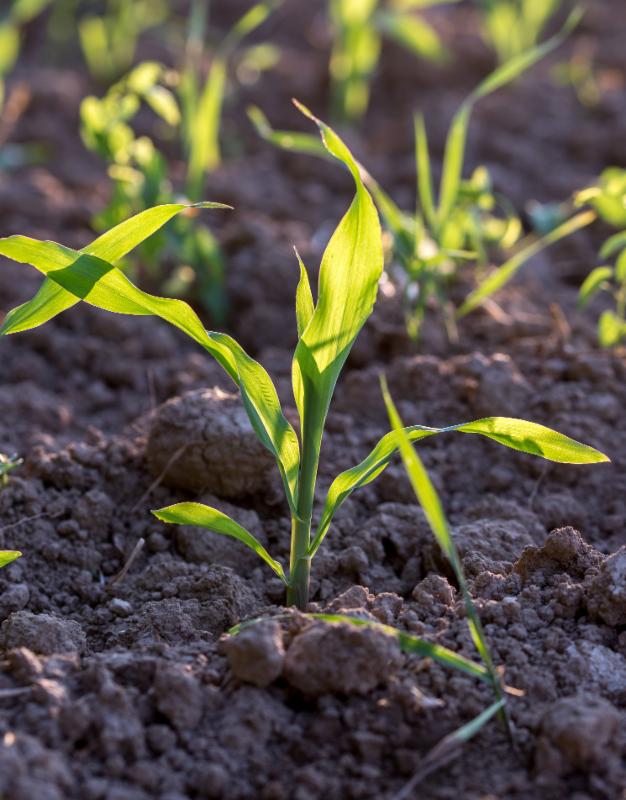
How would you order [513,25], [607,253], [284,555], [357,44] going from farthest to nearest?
[513,25]
[357,44]
[607,253]
[284,555]

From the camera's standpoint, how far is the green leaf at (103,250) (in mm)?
1395

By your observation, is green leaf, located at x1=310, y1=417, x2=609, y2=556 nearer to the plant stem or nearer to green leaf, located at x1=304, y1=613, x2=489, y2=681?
the plant stem

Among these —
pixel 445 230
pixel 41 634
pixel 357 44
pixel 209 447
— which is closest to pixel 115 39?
pixel 357 44

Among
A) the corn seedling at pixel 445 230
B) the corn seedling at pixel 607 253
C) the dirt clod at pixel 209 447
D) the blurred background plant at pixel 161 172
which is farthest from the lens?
the blurred background plant at pixel 161 172

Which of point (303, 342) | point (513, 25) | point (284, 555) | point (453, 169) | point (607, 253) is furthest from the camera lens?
point (513, 25)

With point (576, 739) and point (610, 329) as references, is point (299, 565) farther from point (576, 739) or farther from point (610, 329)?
point (610, 329)

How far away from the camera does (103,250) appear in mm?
1421

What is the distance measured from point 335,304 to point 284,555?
0.50m

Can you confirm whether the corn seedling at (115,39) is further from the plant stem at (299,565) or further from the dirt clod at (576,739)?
the dirt clod at (576,739)

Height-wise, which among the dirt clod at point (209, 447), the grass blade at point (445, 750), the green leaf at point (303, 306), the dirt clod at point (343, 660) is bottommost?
the grass blade at point (445, 750)

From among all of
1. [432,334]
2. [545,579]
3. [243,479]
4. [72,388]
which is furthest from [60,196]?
[545,579]

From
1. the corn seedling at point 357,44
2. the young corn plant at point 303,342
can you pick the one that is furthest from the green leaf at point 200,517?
the corn seedling at point 357,44

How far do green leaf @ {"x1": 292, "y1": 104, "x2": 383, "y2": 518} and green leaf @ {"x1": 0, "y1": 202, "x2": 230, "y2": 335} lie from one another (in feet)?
0.55

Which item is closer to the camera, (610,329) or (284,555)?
(284,555)
